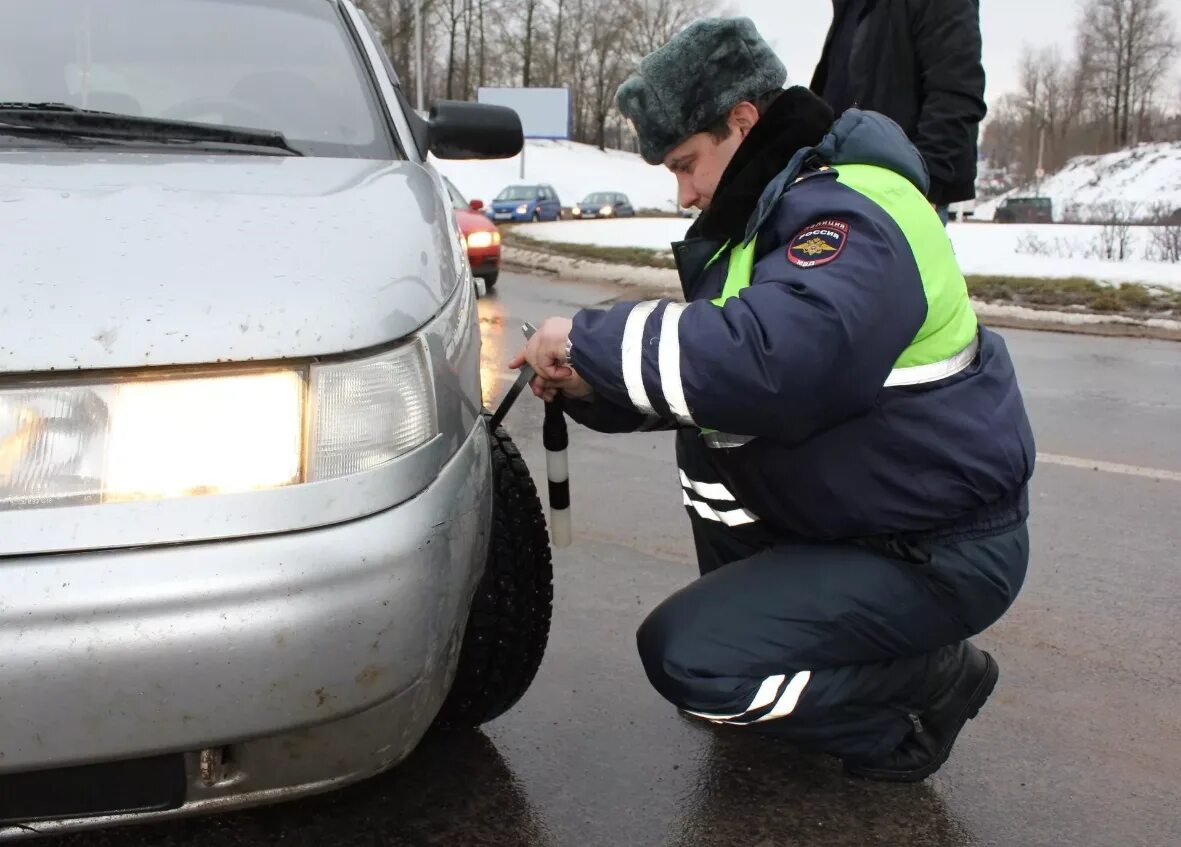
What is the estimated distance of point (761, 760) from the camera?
7.39 ft

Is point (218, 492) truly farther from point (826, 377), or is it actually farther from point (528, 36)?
point (528, 36)

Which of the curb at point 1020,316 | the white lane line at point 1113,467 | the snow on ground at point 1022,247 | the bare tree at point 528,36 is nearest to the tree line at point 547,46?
the bare tree at point 528,36

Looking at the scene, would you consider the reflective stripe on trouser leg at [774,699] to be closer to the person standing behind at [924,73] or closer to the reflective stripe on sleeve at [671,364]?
the reflective stripe on sleeve at [671,364]

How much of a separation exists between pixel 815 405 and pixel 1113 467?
3228 mm

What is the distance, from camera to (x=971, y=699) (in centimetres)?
221

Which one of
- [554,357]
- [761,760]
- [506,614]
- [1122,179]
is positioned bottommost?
[761,760]

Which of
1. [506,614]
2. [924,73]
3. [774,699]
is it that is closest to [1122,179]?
[924,73]

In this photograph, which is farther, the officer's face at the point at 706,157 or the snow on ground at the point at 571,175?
the snow on ground at the point at 571,175

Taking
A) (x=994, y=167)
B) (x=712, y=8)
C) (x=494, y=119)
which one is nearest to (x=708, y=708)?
(x=494, y=119)

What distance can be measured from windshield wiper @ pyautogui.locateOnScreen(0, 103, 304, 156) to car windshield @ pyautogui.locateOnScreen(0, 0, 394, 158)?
8 cm

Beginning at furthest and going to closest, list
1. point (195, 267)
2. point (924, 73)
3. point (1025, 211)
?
point (1025, 211) < point (924, 73) < point (195, 267)

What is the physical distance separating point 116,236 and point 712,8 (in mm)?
69723

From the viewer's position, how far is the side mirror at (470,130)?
113 inches

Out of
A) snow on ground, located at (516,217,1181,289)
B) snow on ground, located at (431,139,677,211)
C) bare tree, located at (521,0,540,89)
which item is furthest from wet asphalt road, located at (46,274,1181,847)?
bare tree, located at (521,0,540,89)
